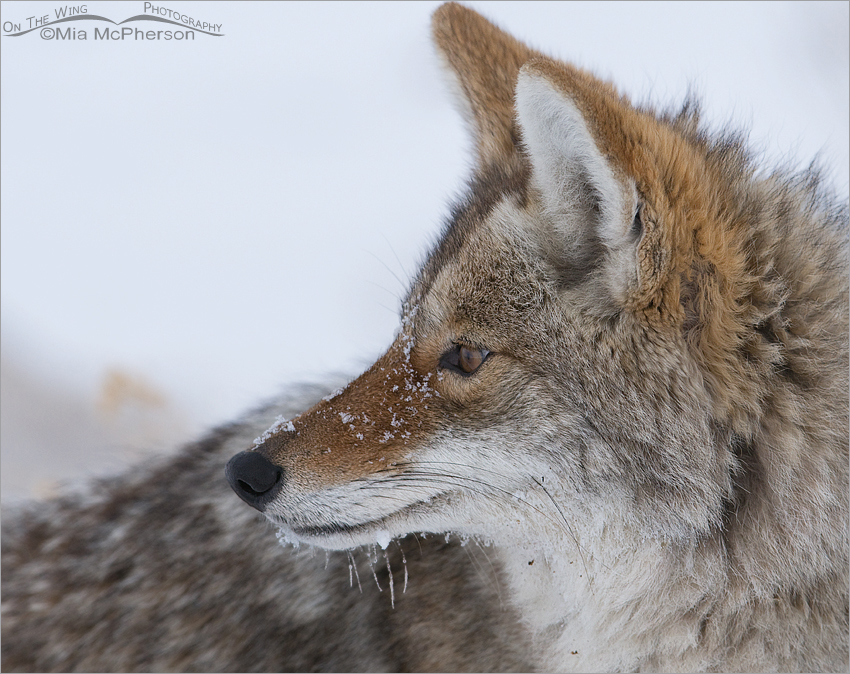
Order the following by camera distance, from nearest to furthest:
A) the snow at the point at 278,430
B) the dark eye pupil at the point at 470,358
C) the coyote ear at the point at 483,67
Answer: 1. the dark eye pupil at the point at 470,358
2. the snow at the point at 278,430
3. the coyote ear at the point at 483,67

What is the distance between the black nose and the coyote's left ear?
1.35 metres

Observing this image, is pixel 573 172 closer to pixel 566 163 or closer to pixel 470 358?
pixel 566 163

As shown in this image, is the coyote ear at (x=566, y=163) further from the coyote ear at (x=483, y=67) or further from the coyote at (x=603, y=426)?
the coyote ear at (x=483, y=67)

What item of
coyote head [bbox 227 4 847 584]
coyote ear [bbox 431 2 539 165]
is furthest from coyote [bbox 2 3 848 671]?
coyote ear [bbox 431 2 539 165]

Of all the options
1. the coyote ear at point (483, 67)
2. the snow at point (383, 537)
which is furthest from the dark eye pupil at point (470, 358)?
the coyote ear at point (483, 67)

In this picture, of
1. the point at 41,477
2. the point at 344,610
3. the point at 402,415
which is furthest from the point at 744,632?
the point at 41,477

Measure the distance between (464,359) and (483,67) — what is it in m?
1.64

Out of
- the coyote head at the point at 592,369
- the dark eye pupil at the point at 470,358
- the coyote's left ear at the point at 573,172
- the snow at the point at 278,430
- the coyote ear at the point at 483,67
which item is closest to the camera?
the coyote's left ear at the point at 573,172

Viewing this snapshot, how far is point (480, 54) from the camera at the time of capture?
3260 mm

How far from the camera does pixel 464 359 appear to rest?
2482 millimetres

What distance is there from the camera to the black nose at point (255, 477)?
2.46m

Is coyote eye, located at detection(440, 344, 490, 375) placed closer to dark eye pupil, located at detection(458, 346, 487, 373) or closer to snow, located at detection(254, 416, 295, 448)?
dark eye pupil, located at detection(458, 346, 487, 373)

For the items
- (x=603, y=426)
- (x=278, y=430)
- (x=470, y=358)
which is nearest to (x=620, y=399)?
(x=603, y=426)

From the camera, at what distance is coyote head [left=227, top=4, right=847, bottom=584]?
6.96 feet
